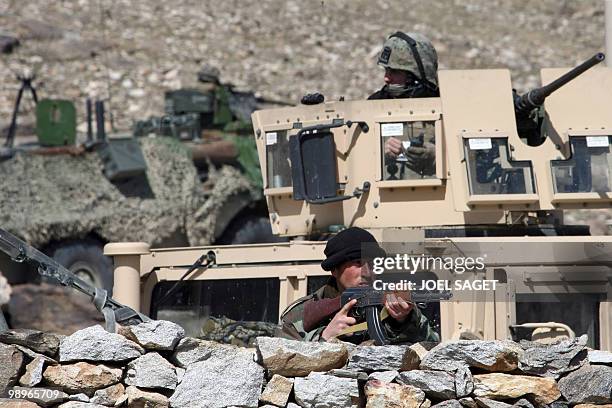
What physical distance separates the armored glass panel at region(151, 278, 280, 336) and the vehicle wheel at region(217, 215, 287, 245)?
11.1 metres

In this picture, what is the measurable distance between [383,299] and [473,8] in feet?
94.0

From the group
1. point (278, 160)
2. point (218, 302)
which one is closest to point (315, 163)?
point (278, 160)

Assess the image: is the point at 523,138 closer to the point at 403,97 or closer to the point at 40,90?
the point at 403,97

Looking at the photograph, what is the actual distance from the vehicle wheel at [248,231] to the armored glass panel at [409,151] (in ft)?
37.4

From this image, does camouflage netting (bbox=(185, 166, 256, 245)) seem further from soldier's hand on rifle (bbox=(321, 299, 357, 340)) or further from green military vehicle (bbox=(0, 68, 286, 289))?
soldier's hand on rifle (bbox=(321, 299, 357, 340))

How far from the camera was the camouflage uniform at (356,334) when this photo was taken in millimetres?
7461

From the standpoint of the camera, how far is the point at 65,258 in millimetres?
19906

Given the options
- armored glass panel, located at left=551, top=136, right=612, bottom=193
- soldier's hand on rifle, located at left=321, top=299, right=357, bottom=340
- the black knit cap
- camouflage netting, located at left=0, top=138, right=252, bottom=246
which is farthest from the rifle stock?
camouflage netting, located at left=0, top=138, right=252, bottom=246

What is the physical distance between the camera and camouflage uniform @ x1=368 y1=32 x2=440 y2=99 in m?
10.2

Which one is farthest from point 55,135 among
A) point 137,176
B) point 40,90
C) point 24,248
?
point 24,248

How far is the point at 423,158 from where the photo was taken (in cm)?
963

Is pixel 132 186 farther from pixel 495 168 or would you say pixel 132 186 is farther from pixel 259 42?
pixel 495 168

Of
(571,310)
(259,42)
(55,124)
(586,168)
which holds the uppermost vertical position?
(259,42)

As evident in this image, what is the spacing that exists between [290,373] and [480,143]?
2.75m
